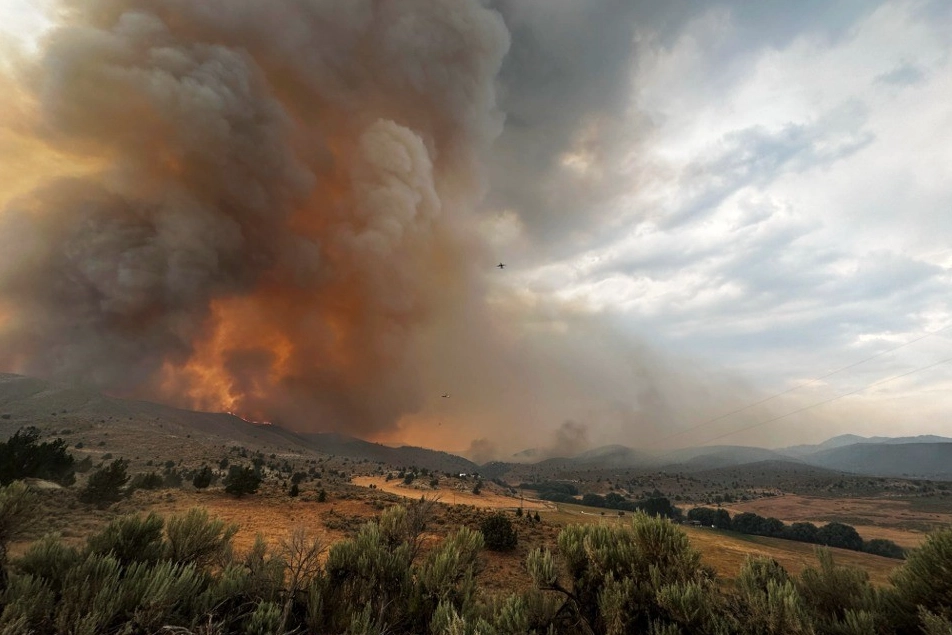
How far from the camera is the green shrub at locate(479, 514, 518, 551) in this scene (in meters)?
25.4

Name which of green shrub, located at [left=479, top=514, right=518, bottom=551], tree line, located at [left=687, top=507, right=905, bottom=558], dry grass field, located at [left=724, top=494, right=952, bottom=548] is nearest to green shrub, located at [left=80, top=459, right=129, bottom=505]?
green shrub, located at [left=479, top=514, right=518, bottom=551]

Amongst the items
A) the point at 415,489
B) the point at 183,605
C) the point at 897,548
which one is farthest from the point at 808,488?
the point at 183,605

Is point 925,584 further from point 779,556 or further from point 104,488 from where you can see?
point 779,556

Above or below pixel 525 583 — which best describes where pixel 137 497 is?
above

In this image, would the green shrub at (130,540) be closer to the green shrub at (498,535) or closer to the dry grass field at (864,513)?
the green shrub at (498,535)

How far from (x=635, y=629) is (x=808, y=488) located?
11980cm

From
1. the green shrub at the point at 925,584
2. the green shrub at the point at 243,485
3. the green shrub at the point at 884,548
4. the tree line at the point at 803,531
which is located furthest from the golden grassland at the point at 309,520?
the green shrub at the point at 925,584

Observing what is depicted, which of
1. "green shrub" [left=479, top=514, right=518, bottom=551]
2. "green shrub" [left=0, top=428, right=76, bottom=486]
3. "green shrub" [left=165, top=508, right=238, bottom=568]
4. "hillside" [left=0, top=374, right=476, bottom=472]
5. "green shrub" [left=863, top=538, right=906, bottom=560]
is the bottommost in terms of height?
"green shrub" [left=863, top=538, right=906, bottom=560]

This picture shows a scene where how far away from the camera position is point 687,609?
290 inches

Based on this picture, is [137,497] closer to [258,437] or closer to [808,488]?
[258,437]

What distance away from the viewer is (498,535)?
26.0m

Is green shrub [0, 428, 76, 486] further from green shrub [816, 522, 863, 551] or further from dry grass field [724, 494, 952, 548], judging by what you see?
dry grass field [724, 494, 952, 548]

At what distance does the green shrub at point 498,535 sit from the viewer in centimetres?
2538

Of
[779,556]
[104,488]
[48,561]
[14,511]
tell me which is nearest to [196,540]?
[48,561]
